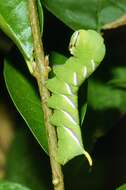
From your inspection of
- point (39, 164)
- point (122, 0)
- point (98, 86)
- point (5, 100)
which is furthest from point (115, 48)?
point (5, 100)

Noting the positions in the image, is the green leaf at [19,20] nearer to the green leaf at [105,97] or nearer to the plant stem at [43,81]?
the plant stem at [43,81]

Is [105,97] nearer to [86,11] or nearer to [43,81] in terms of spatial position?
[86,11]

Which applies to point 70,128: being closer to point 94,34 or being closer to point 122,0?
point 94,34

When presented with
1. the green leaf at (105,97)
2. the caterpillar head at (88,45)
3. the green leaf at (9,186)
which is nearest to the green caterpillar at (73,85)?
the caterpillar head at (88,45)

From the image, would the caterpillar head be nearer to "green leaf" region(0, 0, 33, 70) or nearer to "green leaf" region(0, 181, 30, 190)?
"green leaf" region(0, 0, 33, 70)

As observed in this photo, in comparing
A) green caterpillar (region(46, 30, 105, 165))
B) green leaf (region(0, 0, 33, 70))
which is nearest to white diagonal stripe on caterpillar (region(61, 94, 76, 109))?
green caterpillar (region(46, 30, 105, 165))

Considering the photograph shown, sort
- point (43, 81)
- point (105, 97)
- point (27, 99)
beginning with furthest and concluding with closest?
point (105, 97) → point (27, 99) → point (43, 81)

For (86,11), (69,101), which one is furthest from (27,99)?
(86,11)
